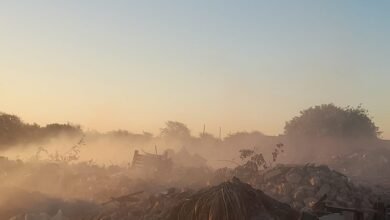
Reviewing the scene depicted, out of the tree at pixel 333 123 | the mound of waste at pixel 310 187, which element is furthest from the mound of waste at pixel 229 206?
the tree at pixel 333 123

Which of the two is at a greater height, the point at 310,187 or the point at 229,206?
the point at 229,206

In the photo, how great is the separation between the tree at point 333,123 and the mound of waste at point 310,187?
1243 inches

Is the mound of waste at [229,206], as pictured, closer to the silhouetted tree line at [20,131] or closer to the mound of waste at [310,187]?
the mound of waste at [310,187]

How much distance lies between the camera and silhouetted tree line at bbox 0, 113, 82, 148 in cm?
3669

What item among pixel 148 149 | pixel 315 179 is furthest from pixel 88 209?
pixel 148 149

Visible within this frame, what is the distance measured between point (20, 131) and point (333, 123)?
3495 centimetres

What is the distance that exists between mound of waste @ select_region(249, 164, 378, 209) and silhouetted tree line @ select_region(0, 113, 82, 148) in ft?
66.7

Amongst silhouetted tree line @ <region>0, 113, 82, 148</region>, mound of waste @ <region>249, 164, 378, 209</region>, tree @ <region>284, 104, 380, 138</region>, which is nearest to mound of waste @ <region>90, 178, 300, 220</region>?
mound of waste @ <region>249, 164, 378, 209</region>

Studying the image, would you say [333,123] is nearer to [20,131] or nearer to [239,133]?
[239,133]

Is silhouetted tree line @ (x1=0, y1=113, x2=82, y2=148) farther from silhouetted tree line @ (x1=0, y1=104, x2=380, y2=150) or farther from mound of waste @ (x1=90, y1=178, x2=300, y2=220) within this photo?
mound of waste @ (x1=90, y1=178, x2=300, y2=220)

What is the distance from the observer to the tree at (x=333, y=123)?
55.8 m

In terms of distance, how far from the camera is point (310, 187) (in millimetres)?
23141

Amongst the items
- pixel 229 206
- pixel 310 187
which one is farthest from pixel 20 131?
pixel 229 206

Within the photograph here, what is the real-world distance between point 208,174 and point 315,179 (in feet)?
31.5
